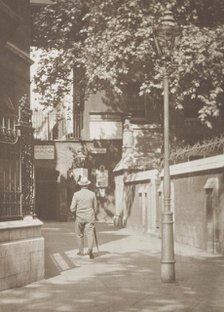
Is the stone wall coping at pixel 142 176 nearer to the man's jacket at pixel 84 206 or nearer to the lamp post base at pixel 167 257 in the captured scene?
the man's jacket at pixel 84 206

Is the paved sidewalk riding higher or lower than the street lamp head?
lower

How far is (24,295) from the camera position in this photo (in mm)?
9547

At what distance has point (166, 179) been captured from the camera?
11.1 m

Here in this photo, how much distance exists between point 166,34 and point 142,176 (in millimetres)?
13602

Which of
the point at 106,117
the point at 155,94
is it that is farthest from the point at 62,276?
the point at 106,117

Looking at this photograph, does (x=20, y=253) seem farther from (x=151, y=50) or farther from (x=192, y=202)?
(x=151, y=50)

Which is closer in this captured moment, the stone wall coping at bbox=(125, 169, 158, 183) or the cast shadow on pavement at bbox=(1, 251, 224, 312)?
the cast shadow on pavement at bbox=(1, 251, 224, 312)

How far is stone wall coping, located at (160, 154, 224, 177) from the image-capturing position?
52.0ft

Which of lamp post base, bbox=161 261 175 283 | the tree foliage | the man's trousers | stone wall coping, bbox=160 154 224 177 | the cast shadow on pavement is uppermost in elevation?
the tree foliage

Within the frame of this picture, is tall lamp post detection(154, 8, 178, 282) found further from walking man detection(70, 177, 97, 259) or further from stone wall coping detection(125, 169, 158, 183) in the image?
stone wall coping detection(125, 169, 158, 183)

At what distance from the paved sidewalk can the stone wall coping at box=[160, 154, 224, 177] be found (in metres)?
2.19

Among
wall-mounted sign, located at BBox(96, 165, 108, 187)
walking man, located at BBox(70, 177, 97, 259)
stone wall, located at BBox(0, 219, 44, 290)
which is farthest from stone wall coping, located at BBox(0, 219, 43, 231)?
wall-mounted sign, located at BBox(96, 165, 108, 187)

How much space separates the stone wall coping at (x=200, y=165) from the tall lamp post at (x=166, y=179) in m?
4.60

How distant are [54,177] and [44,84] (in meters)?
6.41
